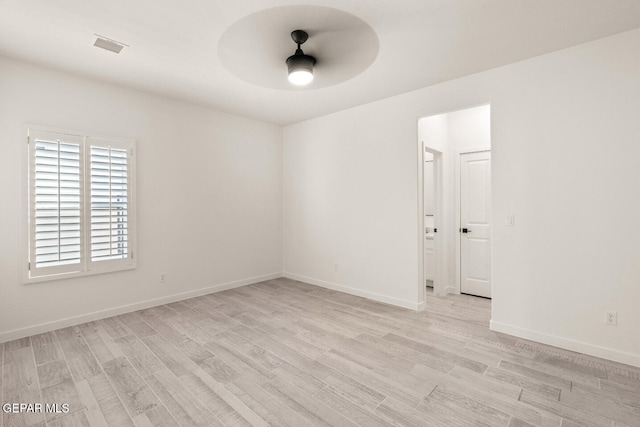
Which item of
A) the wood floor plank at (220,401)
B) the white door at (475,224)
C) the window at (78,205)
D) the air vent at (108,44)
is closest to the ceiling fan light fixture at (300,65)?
the air vent at (108,44)

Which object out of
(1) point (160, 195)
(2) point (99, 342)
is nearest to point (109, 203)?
(1) point (160, 195)

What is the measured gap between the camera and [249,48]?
110 inches

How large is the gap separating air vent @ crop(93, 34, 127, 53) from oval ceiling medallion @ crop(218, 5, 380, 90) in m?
0.90

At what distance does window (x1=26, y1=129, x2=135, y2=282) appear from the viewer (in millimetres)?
3209

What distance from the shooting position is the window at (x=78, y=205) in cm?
321

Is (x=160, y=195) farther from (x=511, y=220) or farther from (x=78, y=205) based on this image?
(x=511, y=220)

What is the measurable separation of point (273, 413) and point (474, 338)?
2199 millimetres

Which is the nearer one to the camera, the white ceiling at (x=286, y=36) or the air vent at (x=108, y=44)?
the white ceiling at (x=286, y=36)

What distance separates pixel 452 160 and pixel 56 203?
5273 millimetres

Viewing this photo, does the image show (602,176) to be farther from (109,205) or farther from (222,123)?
(109,205)

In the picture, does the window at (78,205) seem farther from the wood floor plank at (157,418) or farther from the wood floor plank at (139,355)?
the wood floor plank at (157,418)

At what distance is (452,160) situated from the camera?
4871 mm

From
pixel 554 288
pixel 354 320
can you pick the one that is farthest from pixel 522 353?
pixel 354 320

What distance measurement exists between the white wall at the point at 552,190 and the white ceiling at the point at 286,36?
0.93 feet
